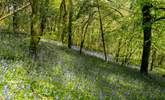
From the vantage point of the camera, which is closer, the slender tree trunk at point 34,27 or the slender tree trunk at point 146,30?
the slender tree trunk at point 34,27

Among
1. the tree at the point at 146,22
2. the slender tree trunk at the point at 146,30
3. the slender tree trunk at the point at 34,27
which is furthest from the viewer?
the slender tree trunk at the point at 146,30

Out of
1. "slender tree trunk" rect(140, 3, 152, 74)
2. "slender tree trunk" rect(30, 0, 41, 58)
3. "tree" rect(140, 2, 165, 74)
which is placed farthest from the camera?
"slender tree trunk" rect(140, 3, 152, 74)

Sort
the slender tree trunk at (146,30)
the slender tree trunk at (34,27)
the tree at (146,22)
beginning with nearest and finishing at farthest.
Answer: the slender tree trunk at (34,27) → the tree at (146,22) → the slender tree trunk at (146,30)

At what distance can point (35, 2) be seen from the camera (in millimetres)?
9258

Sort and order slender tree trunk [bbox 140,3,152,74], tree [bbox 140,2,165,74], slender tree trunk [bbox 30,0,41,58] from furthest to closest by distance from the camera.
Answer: slender tree trunk [bbox 140,3,152,74]
tree [bbox 140,2,165,74]
slender tree trunk [bbox 30,0,41,58]

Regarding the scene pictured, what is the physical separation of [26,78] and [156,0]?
1123cm

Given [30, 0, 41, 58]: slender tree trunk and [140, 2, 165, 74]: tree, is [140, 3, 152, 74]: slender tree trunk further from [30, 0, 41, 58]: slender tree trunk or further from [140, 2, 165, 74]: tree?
[30, 0, 41, 58]: slender tree trunk

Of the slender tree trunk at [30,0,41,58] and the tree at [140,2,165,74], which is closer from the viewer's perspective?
the slender tree trunk at [30,0,41,58]

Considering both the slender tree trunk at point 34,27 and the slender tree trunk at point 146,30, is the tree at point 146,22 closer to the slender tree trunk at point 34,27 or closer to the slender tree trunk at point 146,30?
the slender tree trunk at point 146,30

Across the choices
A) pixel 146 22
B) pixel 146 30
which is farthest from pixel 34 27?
pixel 146 30

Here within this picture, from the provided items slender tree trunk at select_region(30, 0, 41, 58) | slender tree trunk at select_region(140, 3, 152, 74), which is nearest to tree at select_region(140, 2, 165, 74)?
slender tree trunk at select_region(140, 3, 152, 74)

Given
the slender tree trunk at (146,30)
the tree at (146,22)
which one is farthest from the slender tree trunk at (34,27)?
the slender tree trunk at (146,30)

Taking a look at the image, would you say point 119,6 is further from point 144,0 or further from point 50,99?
point 50,99

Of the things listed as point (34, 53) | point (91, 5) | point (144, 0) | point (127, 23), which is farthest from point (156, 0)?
point (91, 5)
